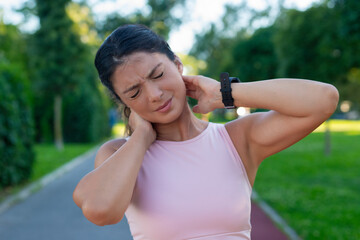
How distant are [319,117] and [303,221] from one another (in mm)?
4416

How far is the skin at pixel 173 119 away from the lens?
5.19 feet

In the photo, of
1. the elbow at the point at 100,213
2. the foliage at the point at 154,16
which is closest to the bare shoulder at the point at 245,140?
the elbow at the point at 100,213

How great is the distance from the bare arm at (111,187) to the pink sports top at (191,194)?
10 centimetres

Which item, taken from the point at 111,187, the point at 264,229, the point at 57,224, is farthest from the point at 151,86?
the point at 57,224

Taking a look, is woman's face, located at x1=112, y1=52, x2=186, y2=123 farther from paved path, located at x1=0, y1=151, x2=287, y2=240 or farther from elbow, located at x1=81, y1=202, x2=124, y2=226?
paved path, located at x1=0, y1=151, x2=287, y2=240

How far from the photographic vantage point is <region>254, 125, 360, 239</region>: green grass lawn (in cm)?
549

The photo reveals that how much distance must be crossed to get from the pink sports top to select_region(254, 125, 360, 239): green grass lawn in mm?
3688

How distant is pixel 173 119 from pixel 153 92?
0.54 ft

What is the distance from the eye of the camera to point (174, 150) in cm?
179

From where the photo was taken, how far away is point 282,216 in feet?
20.2

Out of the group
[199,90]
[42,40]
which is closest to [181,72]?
[199,90]

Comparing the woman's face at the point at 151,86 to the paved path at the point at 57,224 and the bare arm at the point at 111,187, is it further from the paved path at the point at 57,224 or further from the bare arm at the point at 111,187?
the paved path at the point at 57,224

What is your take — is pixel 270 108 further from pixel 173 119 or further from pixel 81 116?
pixel 81 116

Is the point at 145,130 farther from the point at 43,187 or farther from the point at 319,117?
the point at 43,187
